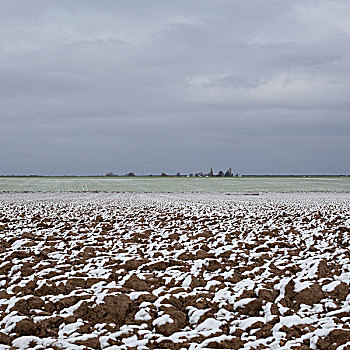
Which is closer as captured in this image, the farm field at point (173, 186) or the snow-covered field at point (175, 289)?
the snow-covered field at point (175, 289)

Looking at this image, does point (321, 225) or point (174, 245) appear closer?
point (174, 245)

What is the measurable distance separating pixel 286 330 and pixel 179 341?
Result: 151 centimetres

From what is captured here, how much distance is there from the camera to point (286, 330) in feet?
18.0

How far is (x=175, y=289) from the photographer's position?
7145 millimetres

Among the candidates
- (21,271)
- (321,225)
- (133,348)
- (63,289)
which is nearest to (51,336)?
(133,348)

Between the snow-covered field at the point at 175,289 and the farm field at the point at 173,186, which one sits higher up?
the farm field at the point at 173,186

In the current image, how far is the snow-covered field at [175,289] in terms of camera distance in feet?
17.6

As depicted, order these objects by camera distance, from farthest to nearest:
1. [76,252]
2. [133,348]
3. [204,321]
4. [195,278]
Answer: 1. [76,252]
2. [195,278]
3. [204,321]
4. [133,348]

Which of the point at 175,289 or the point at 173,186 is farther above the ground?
the point at 173,186

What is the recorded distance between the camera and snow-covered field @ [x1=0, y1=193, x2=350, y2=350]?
5.38 meters

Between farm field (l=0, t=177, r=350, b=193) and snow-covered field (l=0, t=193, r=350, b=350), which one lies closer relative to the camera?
snow-covered field (l=0, t=193, r=350, b=350)

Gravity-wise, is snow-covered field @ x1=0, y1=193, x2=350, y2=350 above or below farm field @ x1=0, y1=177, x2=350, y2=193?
below

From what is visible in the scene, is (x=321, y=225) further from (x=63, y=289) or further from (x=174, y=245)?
(x=63, y=289)

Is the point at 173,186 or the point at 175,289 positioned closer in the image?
the point at 175,289
